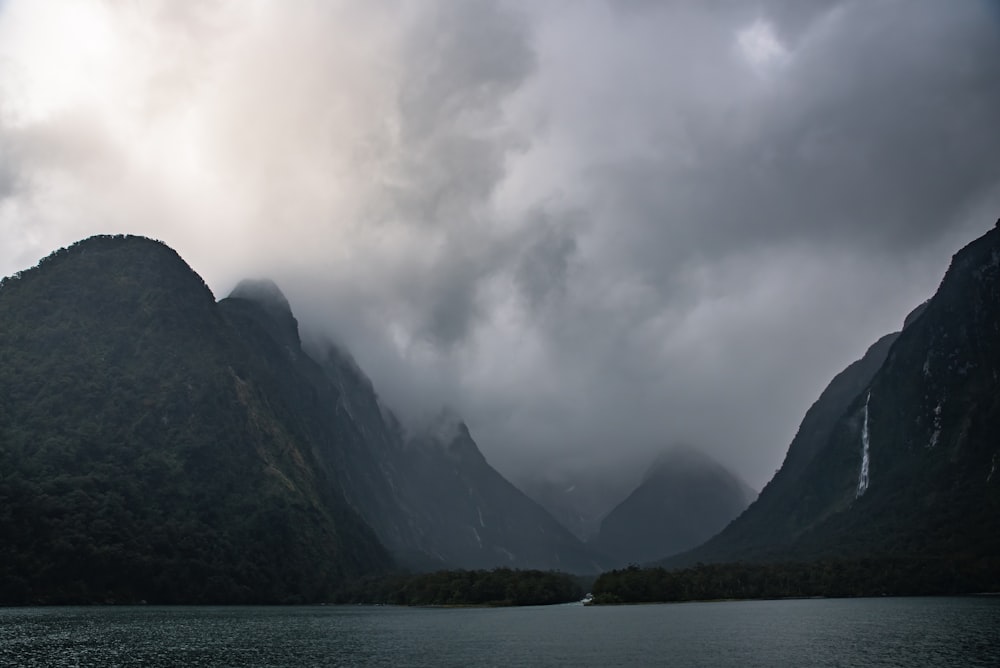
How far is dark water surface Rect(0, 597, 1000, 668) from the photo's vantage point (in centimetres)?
8838

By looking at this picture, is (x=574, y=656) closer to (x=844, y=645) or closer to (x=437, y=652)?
(x=437, y=652)

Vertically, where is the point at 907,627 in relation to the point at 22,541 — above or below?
below

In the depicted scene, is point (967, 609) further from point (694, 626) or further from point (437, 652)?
point (437, 652)

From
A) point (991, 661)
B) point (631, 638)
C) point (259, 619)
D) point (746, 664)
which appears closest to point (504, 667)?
point (746, 664)

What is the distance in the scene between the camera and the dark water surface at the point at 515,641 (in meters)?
88.4

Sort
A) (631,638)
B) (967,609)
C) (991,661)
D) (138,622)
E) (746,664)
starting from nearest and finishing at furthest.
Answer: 1. (991,661)
2. (746,664)
3. (631,638)
4. (138,622)
5. (967,609)

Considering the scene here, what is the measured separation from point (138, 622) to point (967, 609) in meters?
171

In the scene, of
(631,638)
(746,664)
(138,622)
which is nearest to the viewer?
(746,664)

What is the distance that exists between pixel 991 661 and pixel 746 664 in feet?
82.0

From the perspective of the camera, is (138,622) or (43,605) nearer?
(138,622)

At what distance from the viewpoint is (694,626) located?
5812 inches

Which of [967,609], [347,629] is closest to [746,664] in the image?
[347,629]

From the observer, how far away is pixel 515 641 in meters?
123

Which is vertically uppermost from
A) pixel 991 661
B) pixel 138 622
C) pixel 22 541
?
pixel 22 541
